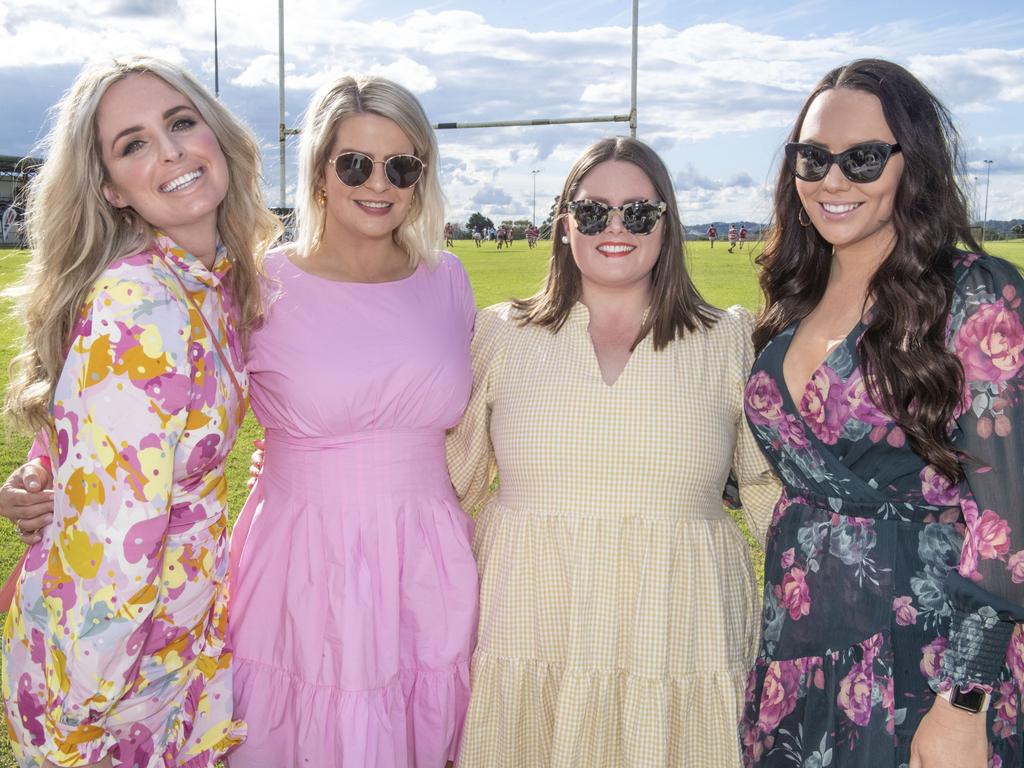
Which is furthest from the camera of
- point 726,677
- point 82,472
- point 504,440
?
point 504,440

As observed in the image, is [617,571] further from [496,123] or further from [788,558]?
[496,123]

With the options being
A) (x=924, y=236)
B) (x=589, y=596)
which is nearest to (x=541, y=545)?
(x=589, y=596)

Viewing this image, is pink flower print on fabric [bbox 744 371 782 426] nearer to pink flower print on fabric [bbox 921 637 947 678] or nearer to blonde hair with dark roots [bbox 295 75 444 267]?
pink flower print on fabric [bbox 921 637 947 678]

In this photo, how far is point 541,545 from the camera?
9.59 feet

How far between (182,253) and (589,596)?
1514mm

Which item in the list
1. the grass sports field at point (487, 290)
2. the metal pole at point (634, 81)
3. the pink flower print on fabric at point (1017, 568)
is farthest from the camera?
the metal pole at point (634, 81)

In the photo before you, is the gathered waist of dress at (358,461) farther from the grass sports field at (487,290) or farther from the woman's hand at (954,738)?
the woman's hand at (954,738)

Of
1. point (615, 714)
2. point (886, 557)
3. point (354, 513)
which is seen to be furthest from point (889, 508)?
point (354, 513)

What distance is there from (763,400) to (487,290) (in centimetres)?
2358

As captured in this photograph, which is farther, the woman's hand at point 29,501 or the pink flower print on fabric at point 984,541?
the woman's hand at point 29,501

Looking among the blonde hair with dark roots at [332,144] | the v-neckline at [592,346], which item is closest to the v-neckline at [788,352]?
the v-neckline at [592,346]

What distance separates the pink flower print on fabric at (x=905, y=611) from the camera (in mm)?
2355

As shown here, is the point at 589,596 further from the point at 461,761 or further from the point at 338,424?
the point at 338,424

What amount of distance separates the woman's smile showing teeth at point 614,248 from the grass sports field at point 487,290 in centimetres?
39
